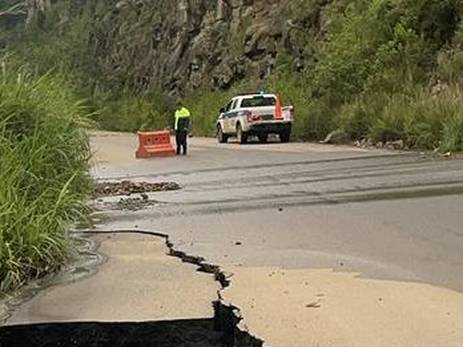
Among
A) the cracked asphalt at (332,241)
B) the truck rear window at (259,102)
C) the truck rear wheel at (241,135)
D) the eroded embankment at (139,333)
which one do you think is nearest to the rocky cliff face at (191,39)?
the truck rear window at (259,102)

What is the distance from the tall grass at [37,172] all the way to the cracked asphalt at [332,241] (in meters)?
1.21

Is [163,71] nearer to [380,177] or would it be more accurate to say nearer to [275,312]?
[380,177]

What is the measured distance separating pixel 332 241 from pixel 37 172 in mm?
3073

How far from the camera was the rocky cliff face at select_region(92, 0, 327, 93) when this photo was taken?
44.1 m

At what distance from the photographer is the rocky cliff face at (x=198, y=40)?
44.1 metres

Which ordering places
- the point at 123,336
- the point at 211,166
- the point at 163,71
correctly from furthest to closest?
the point at 163,71 → the point at 211,166 → the point at 123,336

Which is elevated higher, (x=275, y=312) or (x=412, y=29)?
(x=412, y=29)

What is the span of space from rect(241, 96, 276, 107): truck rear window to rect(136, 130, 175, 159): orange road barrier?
19.7ft

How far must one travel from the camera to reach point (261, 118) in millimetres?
32250

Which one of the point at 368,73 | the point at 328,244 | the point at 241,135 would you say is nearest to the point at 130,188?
the point at 328,244

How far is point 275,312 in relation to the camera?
6555mm

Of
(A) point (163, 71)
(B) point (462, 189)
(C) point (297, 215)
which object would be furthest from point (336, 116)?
(A) point (163, 71)

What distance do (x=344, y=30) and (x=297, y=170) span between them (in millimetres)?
17099

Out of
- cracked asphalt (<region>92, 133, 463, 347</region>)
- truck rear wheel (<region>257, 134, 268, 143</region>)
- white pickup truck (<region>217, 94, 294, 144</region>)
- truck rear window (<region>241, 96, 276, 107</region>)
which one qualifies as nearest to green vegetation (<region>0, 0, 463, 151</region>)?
white pickup truck (<region>217, 94, 294, 144</region>)
